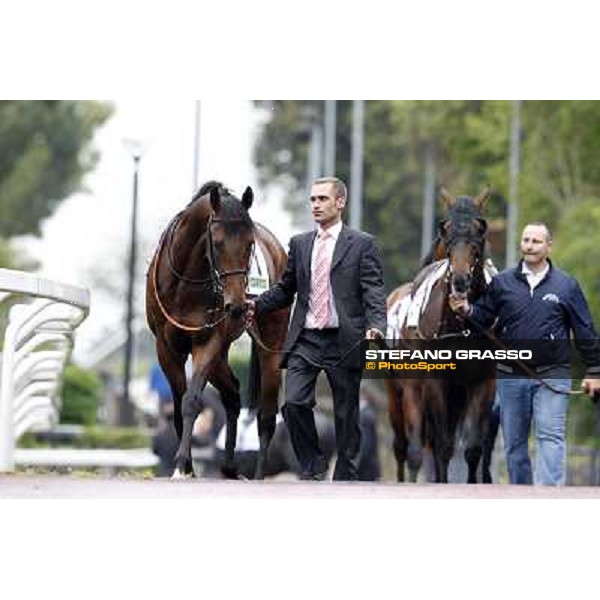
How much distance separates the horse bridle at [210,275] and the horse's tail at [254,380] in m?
0.81

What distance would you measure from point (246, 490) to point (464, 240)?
2600 millimetres

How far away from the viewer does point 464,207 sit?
16719 millimetres

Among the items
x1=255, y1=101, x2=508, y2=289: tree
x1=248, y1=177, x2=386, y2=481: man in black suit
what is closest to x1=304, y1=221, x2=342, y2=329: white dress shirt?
x1=248, y1=177, x2=386, y2=481: man in black suit

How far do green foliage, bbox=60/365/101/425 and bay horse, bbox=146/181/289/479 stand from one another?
3577cm

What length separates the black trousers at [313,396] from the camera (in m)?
16.3

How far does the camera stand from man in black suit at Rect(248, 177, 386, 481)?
16.1 meters

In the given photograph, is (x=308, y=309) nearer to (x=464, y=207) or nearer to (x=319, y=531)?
(x=464, y=207)

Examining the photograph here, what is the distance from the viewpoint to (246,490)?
15.2m

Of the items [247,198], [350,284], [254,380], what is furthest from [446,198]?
[254,380]

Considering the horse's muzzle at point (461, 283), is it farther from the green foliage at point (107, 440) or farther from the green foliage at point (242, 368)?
the green foliage at point (107, 440)

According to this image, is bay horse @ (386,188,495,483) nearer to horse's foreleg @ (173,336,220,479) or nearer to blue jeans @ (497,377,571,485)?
blue jeans @ (497,377,571,485)

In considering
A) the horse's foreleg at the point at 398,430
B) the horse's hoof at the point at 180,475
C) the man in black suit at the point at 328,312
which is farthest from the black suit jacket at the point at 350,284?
the horse's foreleg at the point at 398,430

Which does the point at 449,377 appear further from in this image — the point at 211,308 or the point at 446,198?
the point at 211,308
